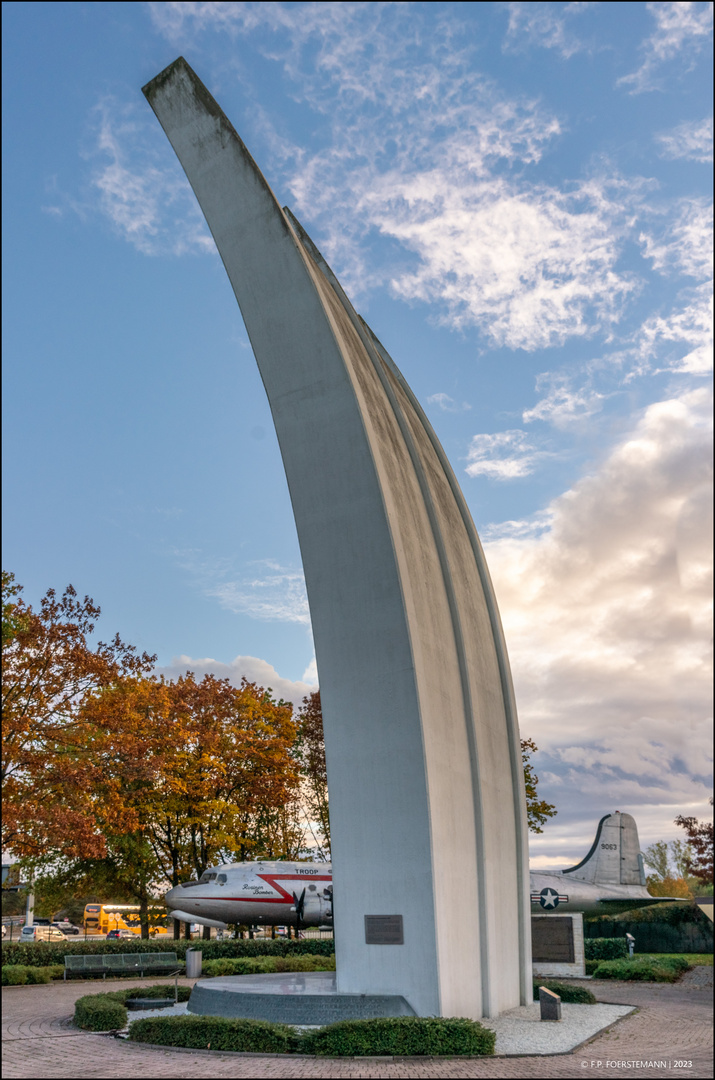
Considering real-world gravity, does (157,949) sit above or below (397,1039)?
below

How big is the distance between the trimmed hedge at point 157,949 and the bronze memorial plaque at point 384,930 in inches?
606

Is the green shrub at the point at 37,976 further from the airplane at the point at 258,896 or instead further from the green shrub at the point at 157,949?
the airplane at the point at 258,896

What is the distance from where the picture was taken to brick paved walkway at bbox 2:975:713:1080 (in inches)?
374

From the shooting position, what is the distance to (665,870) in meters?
76.6

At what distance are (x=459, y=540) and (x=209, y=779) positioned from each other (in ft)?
63.6

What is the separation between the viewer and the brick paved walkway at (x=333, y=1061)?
31.2 ft

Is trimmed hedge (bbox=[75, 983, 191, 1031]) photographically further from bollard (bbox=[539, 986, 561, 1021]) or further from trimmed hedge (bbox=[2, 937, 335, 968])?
trimmed hedge (bbox=[2, 937, 335, 968])

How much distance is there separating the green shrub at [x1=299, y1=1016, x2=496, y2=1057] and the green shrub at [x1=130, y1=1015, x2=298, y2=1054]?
12.6 inches

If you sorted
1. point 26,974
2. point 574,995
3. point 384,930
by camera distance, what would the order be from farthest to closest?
point 26,974 < point 574,995 < point 384,930

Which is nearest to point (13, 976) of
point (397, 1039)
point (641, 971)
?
point (397, 1039)

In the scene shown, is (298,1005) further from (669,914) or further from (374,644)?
(669,914)

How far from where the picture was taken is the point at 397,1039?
417 inches

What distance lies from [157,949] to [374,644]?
66.1ft

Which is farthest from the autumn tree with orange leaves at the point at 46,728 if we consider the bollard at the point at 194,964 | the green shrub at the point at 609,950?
the green shrub at the point at 609,950
